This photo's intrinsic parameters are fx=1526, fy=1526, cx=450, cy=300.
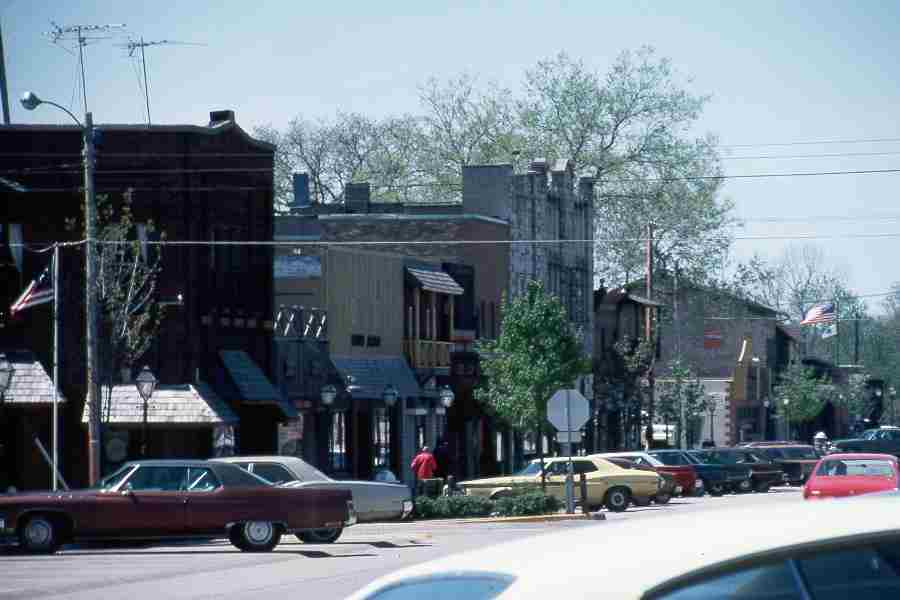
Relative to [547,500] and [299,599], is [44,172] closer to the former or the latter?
[547,500]

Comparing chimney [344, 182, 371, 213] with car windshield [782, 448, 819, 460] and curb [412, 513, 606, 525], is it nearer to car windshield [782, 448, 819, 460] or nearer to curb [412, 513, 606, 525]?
car windshield [782, 448, 819, 460]

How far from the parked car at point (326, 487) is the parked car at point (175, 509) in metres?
1.12

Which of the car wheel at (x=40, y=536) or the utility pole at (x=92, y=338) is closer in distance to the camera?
the car wheel at (x=40, y=536)

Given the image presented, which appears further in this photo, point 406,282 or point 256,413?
point 406,282

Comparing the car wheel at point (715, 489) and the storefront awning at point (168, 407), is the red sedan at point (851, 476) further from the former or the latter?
the car wheel at point (715, 489)

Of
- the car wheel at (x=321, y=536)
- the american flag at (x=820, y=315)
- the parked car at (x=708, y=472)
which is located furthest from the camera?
the american flag at (x=820, y=315)

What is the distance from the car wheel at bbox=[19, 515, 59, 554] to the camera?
77.3 feet

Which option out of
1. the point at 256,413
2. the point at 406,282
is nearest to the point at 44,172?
the point at 256,413

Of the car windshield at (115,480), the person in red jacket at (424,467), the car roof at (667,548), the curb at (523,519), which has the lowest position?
the curb at (523,519)

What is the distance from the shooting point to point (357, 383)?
4316cm

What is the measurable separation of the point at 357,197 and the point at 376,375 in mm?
12830

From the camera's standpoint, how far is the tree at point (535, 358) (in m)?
43.9

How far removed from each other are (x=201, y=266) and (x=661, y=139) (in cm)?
3527

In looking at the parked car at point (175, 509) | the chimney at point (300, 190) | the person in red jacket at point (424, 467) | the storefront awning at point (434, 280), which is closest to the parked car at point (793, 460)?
the storefront awning at point (434, 280)
